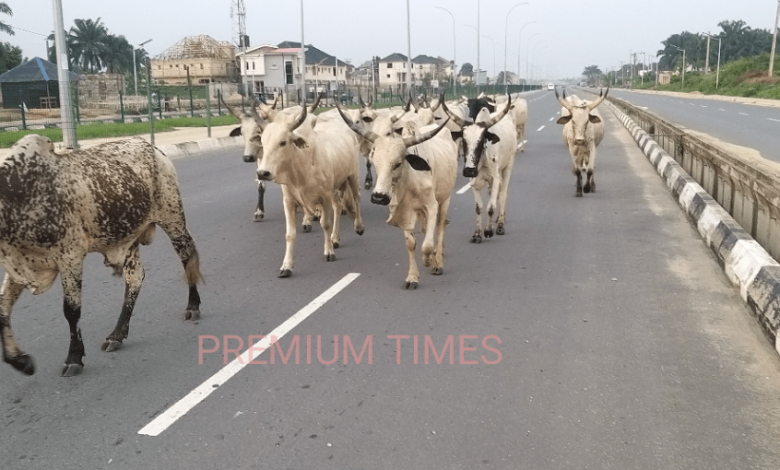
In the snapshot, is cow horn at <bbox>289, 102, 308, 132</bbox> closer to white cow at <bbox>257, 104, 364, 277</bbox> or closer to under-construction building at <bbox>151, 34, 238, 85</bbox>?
white cow at <bbox>257, 104, 364, 277</bbox>

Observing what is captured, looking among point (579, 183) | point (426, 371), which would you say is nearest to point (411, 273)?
point (426, 371)

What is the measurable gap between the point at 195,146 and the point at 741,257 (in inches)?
676

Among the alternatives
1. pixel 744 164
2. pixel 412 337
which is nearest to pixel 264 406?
pixel 412 337

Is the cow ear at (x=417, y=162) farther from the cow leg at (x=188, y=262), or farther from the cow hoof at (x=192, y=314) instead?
the cow hoof at (x=192, y=314)

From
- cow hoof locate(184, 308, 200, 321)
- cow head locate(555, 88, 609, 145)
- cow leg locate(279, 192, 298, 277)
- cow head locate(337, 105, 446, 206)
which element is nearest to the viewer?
cow hoof locate(184, 308, 200, 321)

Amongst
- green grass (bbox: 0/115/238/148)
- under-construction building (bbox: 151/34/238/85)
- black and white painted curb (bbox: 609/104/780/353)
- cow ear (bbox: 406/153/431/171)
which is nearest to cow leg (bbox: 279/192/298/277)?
cow ear (bbox: 406/153/431/171)

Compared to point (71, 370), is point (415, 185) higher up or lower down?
higher up

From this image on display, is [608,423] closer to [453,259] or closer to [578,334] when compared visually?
[578,334]

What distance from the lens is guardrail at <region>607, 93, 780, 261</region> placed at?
6.99 metres

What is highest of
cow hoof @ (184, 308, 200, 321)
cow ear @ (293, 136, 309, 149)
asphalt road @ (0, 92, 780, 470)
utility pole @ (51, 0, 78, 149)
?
utility pole @ (51, 0, 78, 149)

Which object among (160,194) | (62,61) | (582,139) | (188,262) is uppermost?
(62,61)

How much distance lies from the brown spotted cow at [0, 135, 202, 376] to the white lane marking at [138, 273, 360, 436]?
95 cm

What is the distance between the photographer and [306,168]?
7457 mm

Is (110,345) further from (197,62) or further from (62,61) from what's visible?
(197,62)
